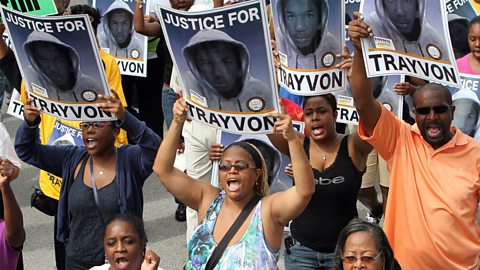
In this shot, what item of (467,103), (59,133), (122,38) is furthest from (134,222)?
(122,38)

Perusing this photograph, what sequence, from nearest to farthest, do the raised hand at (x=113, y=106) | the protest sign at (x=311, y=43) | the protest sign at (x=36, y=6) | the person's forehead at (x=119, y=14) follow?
1. the raised hand at (x=113, y=106)
2. the protest sign at (x=311, y=43)
3. the protest sign at (x=36, y=6)
4. the person's forehead at (x=119, y=14)

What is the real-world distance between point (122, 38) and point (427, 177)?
4.28 m

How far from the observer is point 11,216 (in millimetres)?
6004

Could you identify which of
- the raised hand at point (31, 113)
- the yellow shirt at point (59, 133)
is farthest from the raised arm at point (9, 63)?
the raised hand at point (31, 113)

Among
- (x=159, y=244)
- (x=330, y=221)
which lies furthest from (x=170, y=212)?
(x=330, y=221)

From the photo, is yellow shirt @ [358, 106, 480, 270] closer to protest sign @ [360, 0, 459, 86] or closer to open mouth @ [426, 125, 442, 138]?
open mouth @ [426, 125, 442, 138]

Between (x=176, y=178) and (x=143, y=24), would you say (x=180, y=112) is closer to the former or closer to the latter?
(x=176, y=178)

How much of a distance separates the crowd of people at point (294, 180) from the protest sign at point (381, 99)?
483mm

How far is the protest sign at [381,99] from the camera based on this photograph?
725 cm

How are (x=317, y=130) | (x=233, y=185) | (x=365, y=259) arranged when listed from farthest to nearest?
1. (x=317, y=130)
2. (x=233, y=185)
3. (x=365, y=259)

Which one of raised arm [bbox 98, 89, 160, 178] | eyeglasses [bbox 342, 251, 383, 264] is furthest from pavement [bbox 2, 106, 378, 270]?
eyeglasses [bbox 342, 251, 383, 264]

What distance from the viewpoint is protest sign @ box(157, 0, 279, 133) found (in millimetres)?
5527

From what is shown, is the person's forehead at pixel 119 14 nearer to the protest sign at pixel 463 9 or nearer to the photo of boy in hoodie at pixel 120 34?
the photo of boy in hoodie at pixel 120 34

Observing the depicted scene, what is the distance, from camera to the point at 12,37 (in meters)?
6.38
